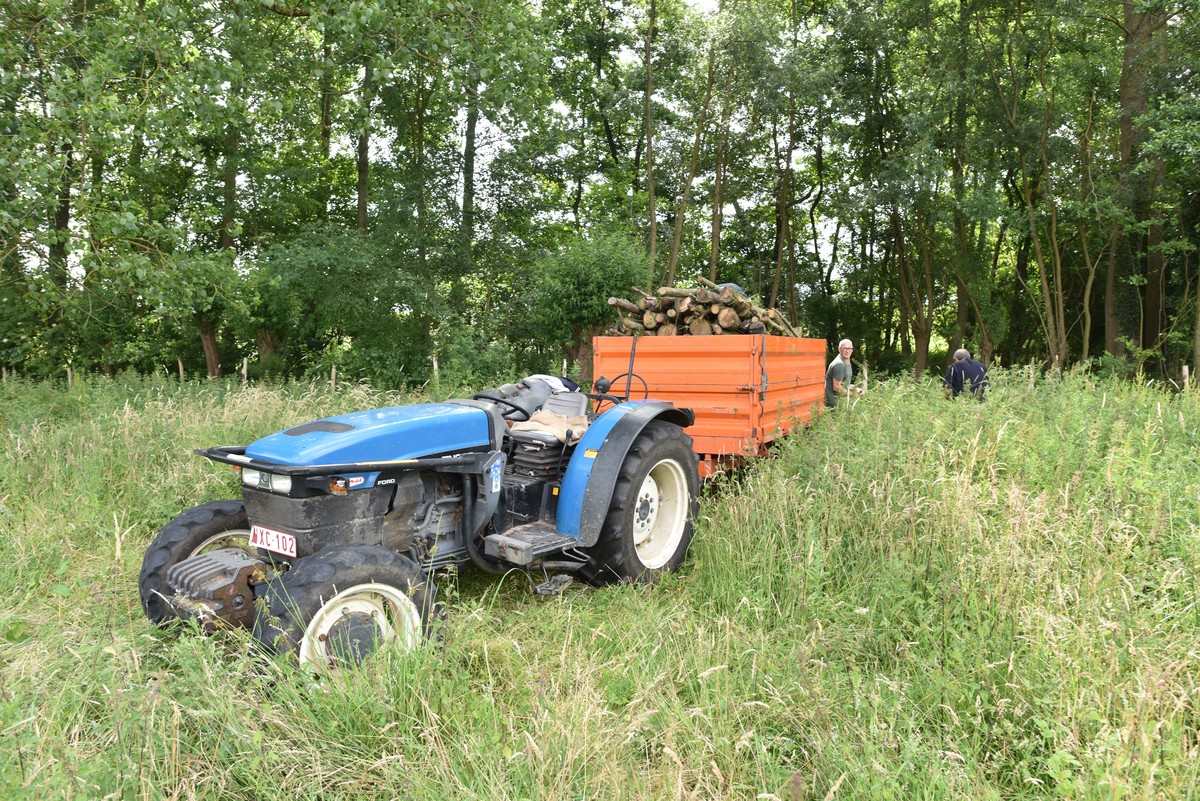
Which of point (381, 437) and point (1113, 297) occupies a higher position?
point (1113, 297)

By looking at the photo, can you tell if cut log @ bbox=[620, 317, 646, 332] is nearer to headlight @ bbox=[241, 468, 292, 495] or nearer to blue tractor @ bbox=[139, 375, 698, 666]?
blue tractor @ bbox=[139, 375, 698, 666]

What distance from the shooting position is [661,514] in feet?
13.4

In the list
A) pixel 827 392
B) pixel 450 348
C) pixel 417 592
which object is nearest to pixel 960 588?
pixel 417 592

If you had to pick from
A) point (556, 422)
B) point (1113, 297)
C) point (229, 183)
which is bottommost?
point (556, 422)

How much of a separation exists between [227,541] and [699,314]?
418cm

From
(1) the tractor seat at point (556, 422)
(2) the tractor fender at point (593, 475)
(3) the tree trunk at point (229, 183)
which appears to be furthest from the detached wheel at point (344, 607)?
(3) the tree trunk at point (229, 183)

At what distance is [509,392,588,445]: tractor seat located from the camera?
3.59 m

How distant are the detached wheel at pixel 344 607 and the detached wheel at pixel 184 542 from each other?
59 centimetres

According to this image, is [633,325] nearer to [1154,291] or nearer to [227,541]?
[227,541]

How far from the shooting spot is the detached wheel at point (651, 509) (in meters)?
3.51

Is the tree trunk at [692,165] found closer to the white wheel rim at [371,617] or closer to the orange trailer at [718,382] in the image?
the orange trailer at [718,382]

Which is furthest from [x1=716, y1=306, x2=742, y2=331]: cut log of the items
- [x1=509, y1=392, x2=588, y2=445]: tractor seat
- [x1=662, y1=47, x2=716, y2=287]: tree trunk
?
[x1=662, y1=47, x2=716, y2=287]: tree trunk

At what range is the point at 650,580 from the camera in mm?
3645

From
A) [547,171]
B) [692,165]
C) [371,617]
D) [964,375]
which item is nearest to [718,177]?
[692,165]
